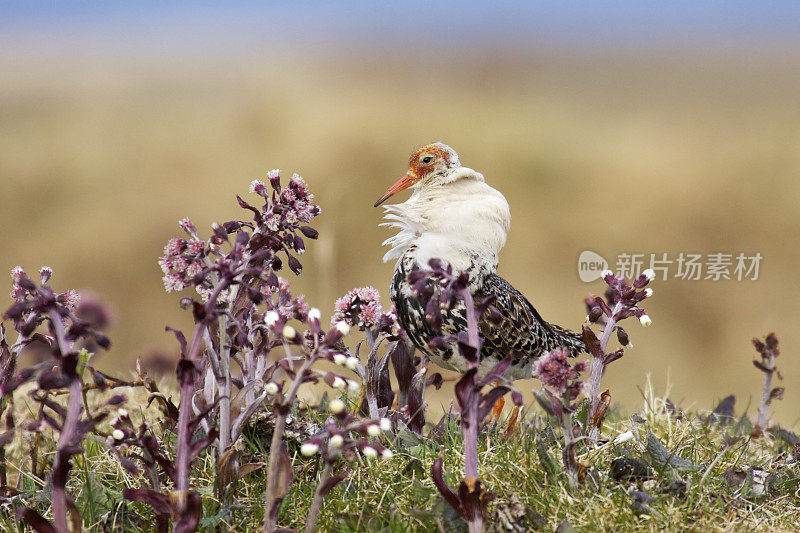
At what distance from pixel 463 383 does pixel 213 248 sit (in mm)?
1115

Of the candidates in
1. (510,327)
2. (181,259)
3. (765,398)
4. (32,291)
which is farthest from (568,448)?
(765,398)

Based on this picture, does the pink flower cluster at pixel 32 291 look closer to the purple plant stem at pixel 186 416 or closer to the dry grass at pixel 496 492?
the purple plant stem at pixel 186 416

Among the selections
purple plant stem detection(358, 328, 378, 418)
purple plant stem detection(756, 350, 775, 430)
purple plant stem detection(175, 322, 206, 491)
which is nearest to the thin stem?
purple plant stem detection(175, 322, 206, 491)

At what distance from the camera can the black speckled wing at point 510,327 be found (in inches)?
135

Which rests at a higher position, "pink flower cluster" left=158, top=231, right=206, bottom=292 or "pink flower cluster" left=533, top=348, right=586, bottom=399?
"pink flower cluster" left=158, top=231, right=206, bottom=292

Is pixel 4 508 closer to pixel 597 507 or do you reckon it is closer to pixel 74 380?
pixel 74 380

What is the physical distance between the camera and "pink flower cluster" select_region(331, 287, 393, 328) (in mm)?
3074

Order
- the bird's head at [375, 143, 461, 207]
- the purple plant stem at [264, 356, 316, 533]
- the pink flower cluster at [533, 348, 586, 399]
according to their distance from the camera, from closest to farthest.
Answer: the purple plant stem at [264, 356, 316, 533] → the pink flower cluster at [533, 348, 586, 399] → the bird's head at [375, 143, 461, 207]

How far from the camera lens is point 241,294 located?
266 cm

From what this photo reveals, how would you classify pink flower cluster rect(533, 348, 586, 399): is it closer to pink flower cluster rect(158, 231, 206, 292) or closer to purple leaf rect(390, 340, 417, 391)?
purple leaf rect(390, 340, 417, 391)

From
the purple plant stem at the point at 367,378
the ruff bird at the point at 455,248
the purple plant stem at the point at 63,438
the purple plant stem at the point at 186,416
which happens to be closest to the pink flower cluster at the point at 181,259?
the purple plant stem at the point at 186,416

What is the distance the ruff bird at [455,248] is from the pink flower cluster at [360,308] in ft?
0.76

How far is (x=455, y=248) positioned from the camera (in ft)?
10.9

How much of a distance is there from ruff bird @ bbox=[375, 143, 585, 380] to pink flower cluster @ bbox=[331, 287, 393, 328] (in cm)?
23
